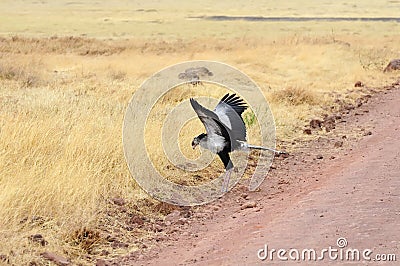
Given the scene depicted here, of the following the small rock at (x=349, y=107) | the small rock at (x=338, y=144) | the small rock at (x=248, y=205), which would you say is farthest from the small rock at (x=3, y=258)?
the small rock at (x=349, y=107)

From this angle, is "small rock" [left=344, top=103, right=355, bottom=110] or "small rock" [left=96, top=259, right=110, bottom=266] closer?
"small rock" [left=96, top=259, right=110, bottom=266]

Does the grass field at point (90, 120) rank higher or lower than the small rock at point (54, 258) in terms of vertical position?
higher

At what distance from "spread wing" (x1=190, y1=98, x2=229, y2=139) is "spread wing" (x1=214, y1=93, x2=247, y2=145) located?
0.20ft

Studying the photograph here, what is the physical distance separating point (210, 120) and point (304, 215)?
47.4 inches

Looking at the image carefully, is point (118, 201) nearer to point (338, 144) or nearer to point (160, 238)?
point (160, 238)

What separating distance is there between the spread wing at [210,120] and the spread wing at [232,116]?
0.06m

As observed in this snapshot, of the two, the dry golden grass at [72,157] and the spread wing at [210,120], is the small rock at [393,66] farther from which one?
the spread wing at [210,120]

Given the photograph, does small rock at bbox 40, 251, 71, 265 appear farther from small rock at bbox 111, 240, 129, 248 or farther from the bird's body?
the bird's body

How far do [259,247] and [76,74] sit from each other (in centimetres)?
1323

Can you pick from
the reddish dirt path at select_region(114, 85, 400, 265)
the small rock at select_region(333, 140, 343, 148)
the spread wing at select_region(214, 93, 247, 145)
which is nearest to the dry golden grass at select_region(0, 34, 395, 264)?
the reddish dirt path at select_region(114, 85, 400, 265)

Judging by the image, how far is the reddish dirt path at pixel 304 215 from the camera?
460 cm

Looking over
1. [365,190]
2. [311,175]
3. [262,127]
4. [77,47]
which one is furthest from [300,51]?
[365,190]

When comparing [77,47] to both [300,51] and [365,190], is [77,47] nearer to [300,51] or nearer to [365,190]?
[300,51]

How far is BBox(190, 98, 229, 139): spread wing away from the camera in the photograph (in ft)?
18.1
